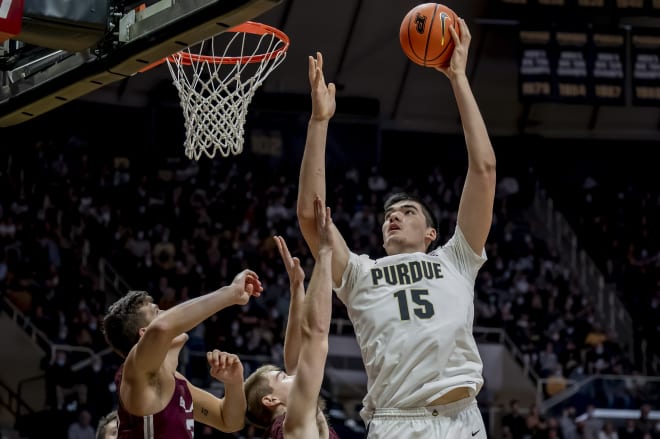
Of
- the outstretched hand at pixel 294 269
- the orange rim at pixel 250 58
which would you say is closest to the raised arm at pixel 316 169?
the outstretched hand at pixel 294 269

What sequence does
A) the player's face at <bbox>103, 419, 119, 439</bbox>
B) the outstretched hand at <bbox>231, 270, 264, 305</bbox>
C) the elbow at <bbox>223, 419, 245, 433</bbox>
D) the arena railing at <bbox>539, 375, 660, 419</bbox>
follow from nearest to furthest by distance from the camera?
the outstretched hand at <bbox>231, 270, 264, 305</bbox> → the elbow at <bbox>223, 419, 245, 433</bbox> → the player's face at <bbox>103, 419, 119, 439</bbox> → the arena railing at <bbox>539, 375, 660, 419</bbox>

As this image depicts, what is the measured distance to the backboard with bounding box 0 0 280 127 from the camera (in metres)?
4.86

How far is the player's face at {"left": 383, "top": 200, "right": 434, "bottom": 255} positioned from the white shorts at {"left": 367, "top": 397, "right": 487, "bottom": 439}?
72 cm

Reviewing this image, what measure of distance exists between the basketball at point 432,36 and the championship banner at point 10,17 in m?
1.80

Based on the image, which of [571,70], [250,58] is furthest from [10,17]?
[571,70]

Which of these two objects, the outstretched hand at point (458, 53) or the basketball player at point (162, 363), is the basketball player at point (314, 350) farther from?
the outstretched hand at point (458, 53)

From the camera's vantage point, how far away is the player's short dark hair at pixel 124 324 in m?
4.72

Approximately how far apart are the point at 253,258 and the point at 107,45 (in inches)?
500

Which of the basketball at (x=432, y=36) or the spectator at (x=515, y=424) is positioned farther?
the spectator at (x=515, y=424)

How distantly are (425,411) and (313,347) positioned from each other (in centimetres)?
74

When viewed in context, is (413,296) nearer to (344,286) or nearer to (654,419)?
(344,286)

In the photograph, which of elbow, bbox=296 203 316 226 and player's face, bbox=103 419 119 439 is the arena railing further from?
elbow, bbox=296 203 316 226

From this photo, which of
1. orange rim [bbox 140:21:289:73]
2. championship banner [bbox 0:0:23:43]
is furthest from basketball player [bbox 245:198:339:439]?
orange rim [bbox 140:21:289:73]

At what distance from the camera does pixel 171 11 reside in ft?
16.5
